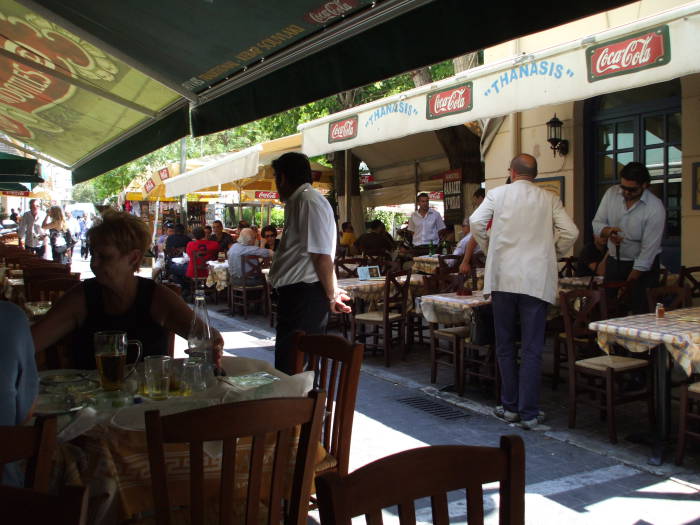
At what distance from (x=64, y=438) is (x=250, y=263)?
9.51m

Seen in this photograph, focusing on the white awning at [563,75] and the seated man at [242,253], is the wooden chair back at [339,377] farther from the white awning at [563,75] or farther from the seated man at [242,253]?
the seated man at [242,253]

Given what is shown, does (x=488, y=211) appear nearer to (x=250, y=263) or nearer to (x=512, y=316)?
(x=512, y=316)

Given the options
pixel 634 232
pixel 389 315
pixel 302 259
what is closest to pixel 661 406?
pixel 634 232

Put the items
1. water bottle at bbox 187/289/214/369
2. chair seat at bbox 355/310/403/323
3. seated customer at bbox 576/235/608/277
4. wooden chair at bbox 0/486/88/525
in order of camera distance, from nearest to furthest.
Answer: wooden chair at bbox 0/486/88/525 < water bottle at bbox 187/289/214/369 < chair seat at bbox 355/310/403/323 < seated customer at bbox 576/235/608/277

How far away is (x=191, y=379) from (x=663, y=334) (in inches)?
125

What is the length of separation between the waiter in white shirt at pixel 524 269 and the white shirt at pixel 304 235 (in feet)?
5.23

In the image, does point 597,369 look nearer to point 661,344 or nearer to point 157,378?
point 661,344

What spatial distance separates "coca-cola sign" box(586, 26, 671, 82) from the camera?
4742 mm

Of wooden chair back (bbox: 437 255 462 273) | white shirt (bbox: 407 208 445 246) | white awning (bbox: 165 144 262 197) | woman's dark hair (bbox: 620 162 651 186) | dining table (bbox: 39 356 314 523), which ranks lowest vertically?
dining table (bbox: 39 356 314 523)

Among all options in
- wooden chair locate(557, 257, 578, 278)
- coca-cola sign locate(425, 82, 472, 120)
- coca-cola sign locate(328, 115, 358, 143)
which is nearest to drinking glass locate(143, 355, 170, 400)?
coca-cola sign locate(425, 82, 472, 120)

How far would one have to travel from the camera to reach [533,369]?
17.0 feet

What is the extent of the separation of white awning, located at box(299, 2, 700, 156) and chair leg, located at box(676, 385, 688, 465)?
2.19 metres

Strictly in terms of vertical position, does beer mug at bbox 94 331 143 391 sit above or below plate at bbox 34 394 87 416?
above

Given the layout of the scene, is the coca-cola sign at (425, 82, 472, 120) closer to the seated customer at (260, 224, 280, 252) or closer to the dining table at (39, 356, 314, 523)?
the dining table at (39, 356, 314, 523)
